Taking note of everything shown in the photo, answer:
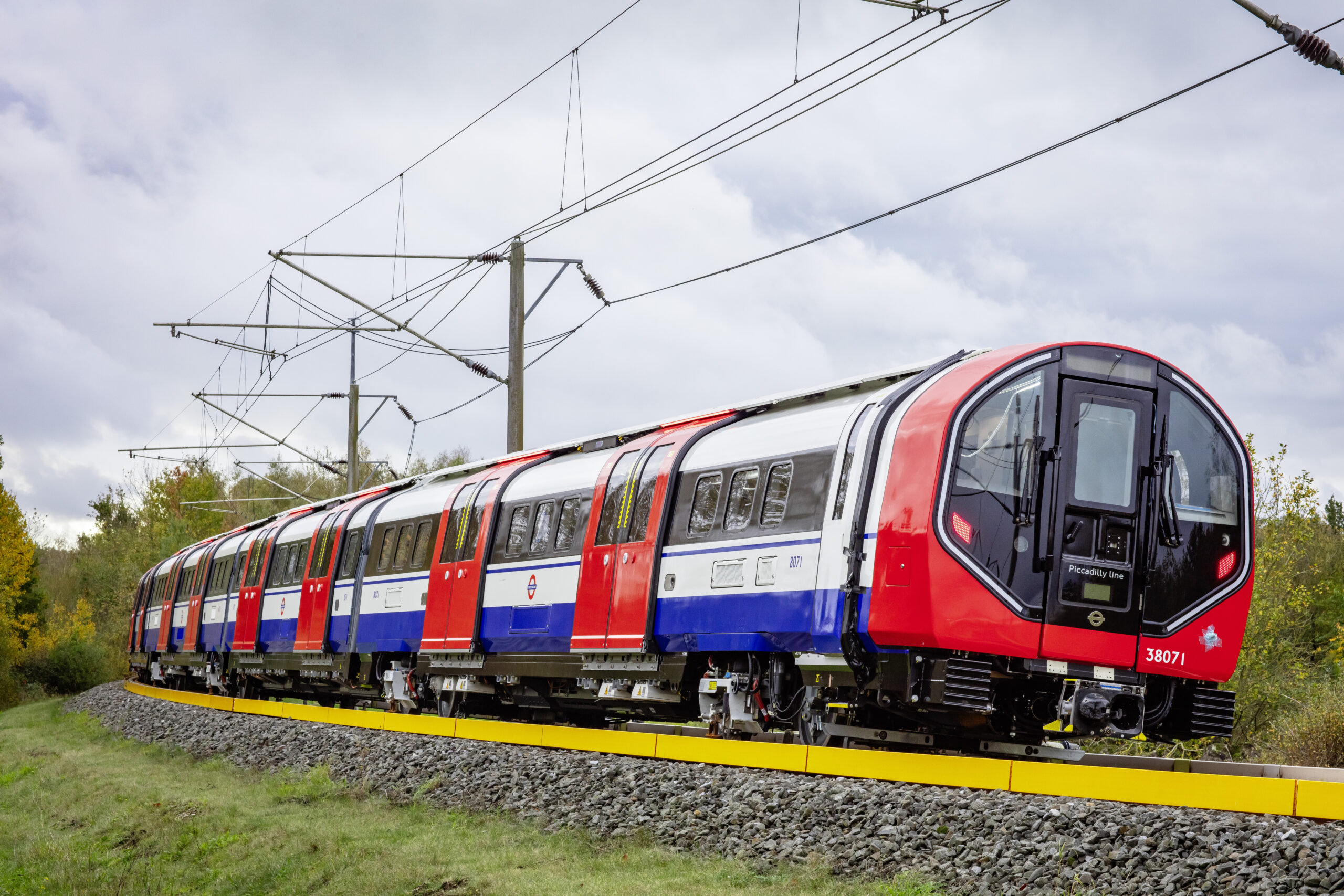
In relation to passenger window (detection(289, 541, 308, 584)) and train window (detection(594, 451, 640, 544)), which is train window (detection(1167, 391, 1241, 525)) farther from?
passenger window (detection(289, 541, 308, 584))

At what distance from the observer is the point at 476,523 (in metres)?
17.2

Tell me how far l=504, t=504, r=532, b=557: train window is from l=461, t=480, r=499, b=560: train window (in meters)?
0.71

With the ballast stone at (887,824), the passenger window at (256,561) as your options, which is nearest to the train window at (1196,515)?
the ballast stone at (887,824)

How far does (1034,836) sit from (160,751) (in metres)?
17.7

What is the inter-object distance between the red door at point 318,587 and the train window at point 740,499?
11033 mm

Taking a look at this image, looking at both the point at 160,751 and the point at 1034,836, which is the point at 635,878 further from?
the point at 160,751

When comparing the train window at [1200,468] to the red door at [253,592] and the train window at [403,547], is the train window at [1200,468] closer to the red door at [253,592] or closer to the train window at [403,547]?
the train window at [403,547]

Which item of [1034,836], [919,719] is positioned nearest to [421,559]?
[919,719]

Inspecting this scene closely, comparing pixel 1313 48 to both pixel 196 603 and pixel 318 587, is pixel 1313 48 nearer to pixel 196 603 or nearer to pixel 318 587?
pixel 318 587

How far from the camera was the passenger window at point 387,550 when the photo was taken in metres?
19.8

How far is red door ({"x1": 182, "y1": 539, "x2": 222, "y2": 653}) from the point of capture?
1238 inches

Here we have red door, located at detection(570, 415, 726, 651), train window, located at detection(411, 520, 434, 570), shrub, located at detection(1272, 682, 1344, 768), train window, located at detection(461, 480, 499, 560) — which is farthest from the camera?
train window, located at detection(411, 520, 434, 570)

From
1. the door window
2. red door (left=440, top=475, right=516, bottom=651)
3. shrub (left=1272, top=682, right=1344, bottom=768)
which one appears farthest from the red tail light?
red door (left=440, top=475, right=516, bottom=651)

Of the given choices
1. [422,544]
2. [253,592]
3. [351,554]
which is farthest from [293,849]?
[253,592]
